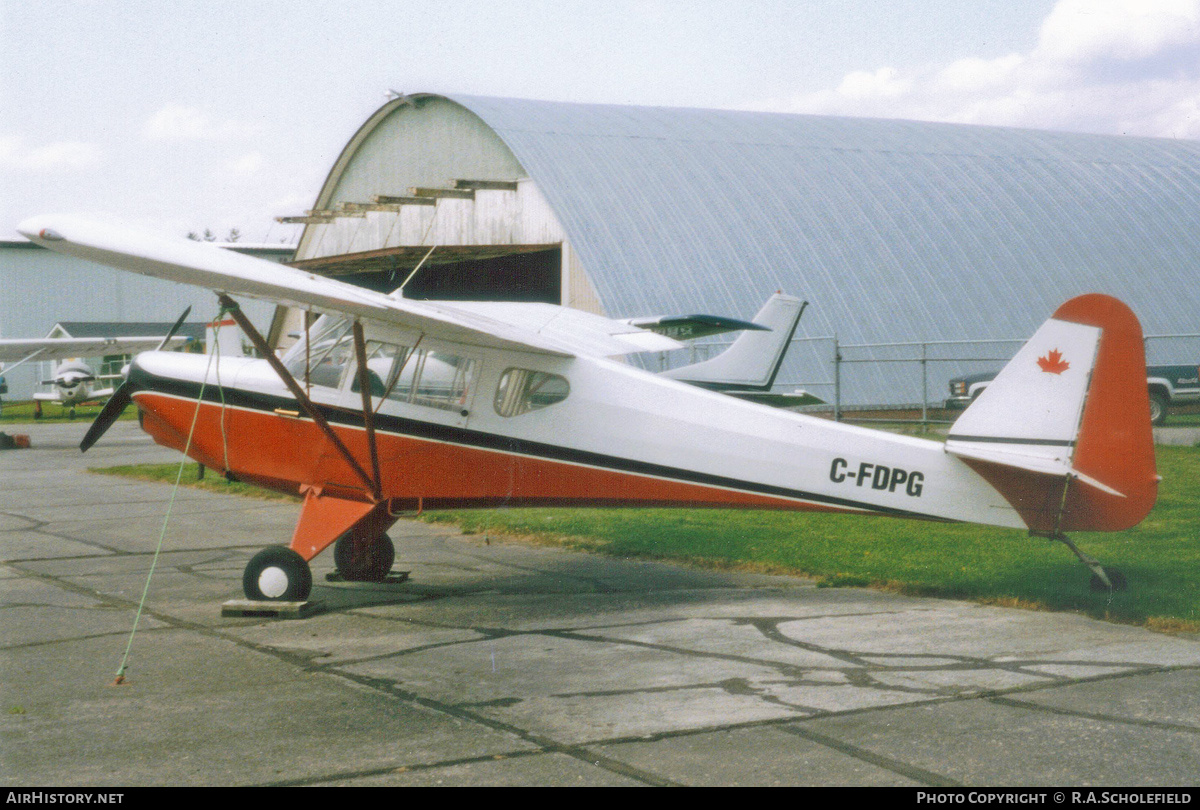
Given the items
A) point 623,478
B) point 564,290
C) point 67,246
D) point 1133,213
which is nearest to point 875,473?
point 623,478

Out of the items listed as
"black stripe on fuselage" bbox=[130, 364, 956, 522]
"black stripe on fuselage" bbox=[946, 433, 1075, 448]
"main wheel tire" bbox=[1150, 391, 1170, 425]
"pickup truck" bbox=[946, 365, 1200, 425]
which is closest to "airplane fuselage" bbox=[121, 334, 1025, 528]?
"black stripe on fuselage" bbox=[130, 364, 956, 522]

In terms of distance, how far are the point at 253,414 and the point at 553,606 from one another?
284 centimetres

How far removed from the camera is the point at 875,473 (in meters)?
8.27

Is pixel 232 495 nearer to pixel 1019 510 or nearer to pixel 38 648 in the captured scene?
pixel 38 648

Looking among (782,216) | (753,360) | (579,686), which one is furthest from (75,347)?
(579,686)

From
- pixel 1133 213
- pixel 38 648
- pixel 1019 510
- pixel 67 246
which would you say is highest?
pixel 1133 213

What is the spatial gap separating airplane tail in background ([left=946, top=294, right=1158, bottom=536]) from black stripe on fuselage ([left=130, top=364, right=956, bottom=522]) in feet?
2.29

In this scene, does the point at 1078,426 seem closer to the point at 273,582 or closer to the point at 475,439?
the point at 475,439

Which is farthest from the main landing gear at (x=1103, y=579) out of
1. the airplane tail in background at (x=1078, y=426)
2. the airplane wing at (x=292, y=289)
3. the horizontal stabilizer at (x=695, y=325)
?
the horizontal stabilizer at (x=695, y=325)

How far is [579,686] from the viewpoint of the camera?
20.4ft

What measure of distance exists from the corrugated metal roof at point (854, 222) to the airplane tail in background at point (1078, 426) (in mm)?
15281

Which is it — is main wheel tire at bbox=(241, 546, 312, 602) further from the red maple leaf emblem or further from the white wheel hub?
the red maple leaf emblem

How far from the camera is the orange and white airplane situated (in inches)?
300

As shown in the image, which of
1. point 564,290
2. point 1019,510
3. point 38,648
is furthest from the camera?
point 564,290
